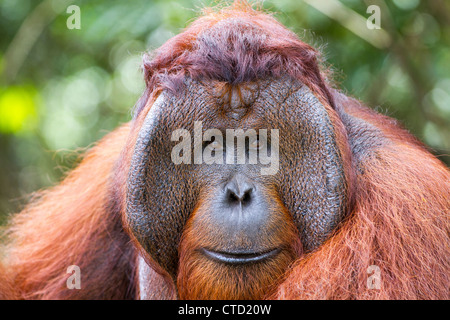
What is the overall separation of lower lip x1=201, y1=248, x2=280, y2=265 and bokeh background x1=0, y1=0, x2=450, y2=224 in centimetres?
146

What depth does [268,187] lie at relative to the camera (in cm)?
225

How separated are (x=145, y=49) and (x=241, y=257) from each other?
3126mm

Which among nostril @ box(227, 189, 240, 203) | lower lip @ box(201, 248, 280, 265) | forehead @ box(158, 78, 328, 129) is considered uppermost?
forehead @ box(158, 78, 328, 129)

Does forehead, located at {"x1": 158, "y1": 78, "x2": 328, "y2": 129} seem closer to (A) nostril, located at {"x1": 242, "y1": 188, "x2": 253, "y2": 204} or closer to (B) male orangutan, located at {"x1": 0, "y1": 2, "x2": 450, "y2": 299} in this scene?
(B) male orangutan, located at {"x1": 0, "y1": 2, "x2": 450, "y2": 299}

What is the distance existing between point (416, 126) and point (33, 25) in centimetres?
412

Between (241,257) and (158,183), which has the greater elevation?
(158,183)

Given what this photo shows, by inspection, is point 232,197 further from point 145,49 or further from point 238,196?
point 145,49

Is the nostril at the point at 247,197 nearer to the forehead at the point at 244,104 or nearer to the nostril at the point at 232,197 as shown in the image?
the nostril at the point at 232,197

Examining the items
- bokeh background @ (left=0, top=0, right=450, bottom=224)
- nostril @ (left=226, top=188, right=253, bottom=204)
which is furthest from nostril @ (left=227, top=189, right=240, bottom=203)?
bokeh background @ (left=0, top=0, right=450, bottom=224)

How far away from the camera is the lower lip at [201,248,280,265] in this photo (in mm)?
2168

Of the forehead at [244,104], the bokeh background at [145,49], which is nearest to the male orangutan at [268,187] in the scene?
the forehead at [244,104]

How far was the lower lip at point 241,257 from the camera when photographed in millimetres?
2168

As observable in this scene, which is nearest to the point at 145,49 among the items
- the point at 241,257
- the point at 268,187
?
the point at 268,187
